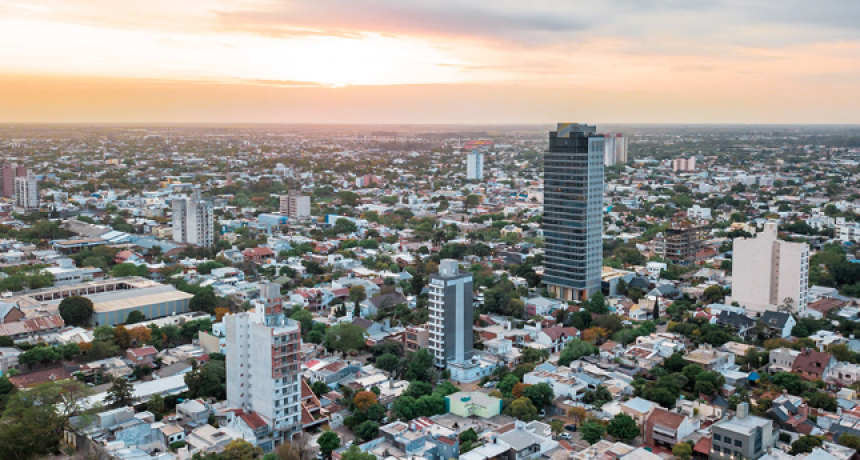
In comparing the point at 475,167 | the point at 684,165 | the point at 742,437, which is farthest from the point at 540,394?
the point at 684,165

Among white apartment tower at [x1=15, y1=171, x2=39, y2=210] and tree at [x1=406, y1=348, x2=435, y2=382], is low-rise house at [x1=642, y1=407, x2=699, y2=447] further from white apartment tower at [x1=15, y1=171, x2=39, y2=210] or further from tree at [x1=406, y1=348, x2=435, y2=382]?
white apartment tower at [x1=15, y1=171, x2=39, y2=210]

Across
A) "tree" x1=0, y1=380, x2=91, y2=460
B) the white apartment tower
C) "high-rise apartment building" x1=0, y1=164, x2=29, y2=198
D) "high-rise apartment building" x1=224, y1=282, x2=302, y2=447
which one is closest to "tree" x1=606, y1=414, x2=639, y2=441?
"high-rise apartment building" x1=224, y1=282, x2=302, y2=447

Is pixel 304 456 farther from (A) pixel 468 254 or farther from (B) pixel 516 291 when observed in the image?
(A) pixel 468 254

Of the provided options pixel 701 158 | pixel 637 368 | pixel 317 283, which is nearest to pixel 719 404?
pixel 637 368

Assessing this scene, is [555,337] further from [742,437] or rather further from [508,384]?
[742,437]

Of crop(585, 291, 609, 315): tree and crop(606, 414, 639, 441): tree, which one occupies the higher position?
crop(585, 291, 609, 315): tree

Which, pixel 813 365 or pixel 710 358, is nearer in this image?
pixel 813 365
